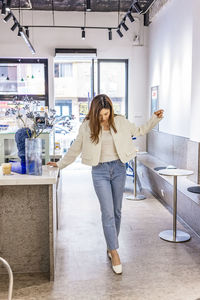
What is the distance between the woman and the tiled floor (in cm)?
24

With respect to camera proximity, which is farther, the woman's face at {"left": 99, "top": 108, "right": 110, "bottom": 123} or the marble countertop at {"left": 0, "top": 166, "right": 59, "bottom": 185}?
the woman's face at {"left": 99, "top": 108, "right": 110, "bottom": 123}

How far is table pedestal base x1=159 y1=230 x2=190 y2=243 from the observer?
4281mm

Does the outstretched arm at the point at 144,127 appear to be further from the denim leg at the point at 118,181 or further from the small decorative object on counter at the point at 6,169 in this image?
the small decorative object on counter at the point at 6,169

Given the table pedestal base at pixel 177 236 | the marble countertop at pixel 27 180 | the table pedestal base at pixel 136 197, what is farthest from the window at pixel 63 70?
the marble countertop at pixel 27 180

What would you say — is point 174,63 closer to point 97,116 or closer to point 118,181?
point 97,116

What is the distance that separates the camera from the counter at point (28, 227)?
327cm

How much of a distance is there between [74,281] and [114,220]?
2.15 feet

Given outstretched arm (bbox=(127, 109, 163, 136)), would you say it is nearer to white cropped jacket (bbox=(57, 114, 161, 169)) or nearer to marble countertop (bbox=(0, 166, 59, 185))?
white cropped jacket (bbox=(57, 114, 161, 169))

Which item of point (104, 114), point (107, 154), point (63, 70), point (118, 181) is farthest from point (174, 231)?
point (63, 70)

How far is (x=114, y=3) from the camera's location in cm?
820

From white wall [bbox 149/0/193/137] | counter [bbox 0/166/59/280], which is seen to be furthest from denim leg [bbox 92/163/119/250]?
white wall [bbox 149/0/193/137]

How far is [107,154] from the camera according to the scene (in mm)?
3385

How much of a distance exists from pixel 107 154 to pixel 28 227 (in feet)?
3.20

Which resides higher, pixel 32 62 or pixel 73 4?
pixel 73 4
